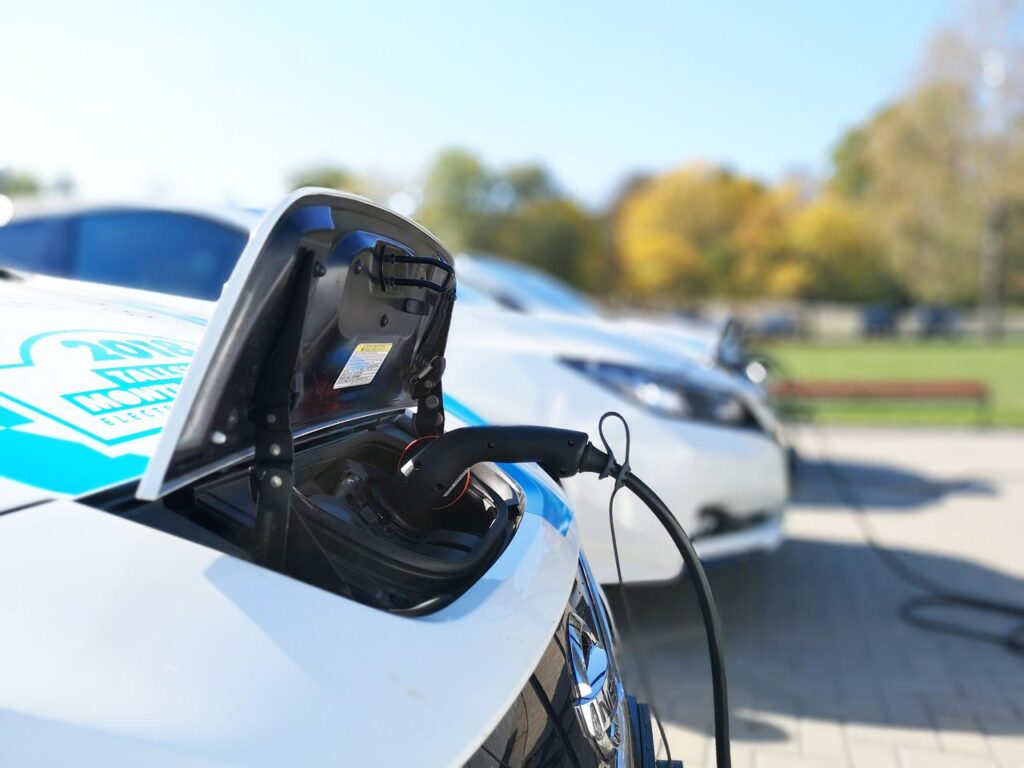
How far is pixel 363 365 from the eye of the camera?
5.89ft

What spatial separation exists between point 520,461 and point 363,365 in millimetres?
345

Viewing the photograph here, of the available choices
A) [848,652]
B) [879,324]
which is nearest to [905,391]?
[848,652]

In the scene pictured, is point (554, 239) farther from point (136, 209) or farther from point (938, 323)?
point (136, 209)

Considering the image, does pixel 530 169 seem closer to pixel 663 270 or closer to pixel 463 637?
pixel 663 270

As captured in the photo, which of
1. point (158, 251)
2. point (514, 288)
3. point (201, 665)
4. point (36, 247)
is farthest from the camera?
point (514, 288)

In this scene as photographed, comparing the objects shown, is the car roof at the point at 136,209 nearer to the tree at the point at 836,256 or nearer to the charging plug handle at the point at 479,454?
the charging plug handle at the point at 479,454

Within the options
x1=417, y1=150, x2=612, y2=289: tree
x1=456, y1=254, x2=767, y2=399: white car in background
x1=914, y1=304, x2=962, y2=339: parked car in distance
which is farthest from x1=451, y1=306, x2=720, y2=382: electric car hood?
x1=417, y1=150, x2=612, y2=289: tree

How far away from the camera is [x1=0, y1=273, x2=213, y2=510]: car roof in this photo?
1.25m

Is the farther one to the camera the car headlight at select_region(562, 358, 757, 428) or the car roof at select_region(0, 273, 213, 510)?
the car headlight at select_region(562, 358, 757, 428)

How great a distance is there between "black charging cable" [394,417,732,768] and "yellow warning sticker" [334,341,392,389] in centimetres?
18

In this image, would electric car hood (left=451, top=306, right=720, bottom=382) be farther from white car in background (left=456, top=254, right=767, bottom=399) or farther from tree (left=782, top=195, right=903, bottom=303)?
tree (left=782, top=195, right=903, bottom=303)

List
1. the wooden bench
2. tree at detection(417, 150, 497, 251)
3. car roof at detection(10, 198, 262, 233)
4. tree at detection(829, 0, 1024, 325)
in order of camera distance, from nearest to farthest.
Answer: car roof at detection(10, 198, 262, 233) < the wooden bench < tree at detection(829, 0, 1024, 325) < tree at detection(417, 150, 497, 251)

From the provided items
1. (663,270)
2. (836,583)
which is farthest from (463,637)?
(663,270)

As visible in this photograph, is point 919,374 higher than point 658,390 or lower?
lower
